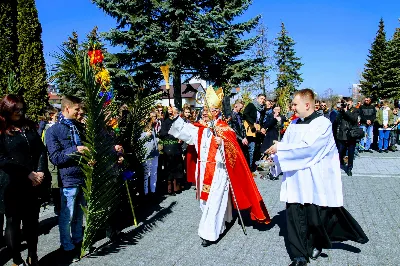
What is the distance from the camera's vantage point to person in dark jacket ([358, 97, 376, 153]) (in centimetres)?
1270

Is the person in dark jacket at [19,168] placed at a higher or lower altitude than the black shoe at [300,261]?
higher

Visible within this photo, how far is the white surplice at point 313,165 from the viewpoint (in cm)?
379

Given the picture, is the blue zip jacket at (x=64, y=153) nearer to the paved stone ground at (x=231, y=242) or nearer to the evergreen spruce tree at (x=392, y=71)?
the paved stone ground at (x=231, y=242)

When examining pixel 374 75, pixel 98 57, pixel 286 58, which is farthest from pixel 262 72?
pixel 374 75

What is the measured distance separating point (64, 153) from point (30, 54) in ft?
47.9

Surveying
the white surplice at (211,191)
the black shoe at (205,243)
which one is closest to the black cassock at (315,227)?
the white surplice at (211,191)

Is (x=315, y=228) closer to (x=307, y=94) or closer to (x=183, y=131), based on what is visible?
(x=307, y=94)

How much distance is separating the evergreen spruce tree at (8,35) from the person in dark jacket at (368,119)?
14875 mm

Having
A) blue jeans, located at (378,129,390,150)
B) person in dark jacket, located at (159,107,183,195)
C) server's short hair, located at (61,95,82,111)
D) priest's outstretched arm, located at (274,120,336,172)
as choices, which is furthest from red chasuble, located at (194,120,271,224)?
blue jeans, located at (378,129,390,150)

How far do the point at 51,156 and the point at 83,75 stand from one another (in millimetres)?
1046

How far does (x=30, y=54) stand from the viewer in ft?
54.0

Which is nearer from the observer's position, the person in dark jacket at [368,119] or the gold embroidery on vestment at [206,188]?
the gold embroidery on vestment at [206,188]

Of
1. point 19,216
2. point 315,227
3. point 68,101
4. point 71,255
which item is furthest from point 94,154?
point 315,227

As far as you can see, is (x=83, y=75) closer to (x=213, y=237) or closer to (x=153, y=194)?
(x=213, y=237)
